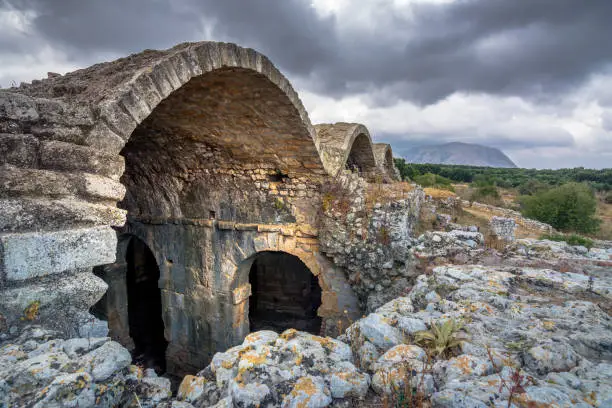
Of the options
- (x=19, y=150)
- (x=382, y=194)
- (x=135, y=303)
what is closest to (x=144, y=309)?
(x=135, y=303)

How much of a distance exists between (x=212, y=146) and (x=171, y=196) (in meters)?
1.58

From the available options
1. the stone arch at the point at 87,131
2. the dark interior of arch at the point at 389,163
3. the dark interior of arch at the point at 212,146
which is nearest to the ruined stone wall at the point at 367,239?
the dark interior of arch at the point at 212,146

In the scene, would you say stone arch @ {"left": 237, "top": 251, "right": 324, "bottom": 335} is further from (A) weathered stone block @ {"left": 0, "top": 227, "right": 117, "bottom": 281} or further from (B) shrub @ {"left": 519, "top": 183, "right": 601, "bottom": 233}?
(B) shrub @ {"left": 519, "top": 183, "right": 601, "bottom": 233}

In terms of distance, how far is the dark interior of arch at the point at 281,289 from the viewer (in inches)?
385

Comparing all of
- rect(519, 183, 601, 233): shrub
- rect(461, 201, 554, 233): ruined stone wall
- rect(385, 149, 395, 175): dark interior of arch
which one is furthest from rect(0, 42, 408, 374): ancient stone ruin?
rect(519, 183, 601, 233): shrub

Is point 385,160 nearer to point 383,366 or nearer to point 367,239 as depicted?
point 367,239

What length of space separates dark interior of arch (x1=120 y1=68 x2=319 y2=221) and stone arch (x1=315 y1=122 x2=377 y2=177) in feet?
1.48

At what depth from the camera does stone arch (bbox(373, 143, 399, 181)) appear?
1131cm

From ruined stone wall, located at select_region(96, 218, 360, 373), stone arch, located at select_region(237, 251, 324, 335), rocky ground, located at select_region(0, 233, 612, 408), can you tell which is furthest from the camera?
stone arch, located at select_region(237, 251, 324, 335)

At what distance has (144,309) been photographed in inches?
368

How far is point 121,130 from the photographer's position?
2.74m

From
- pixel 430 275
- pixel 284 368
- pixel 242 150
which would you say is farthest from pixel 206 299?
pixel 284 368

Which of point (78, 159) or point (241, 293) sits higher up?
point (78, 159)

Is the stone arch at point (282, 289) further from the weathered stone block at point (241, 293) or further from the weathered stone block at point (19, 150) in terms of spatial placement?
the weathered stone block at point (19, 150)
